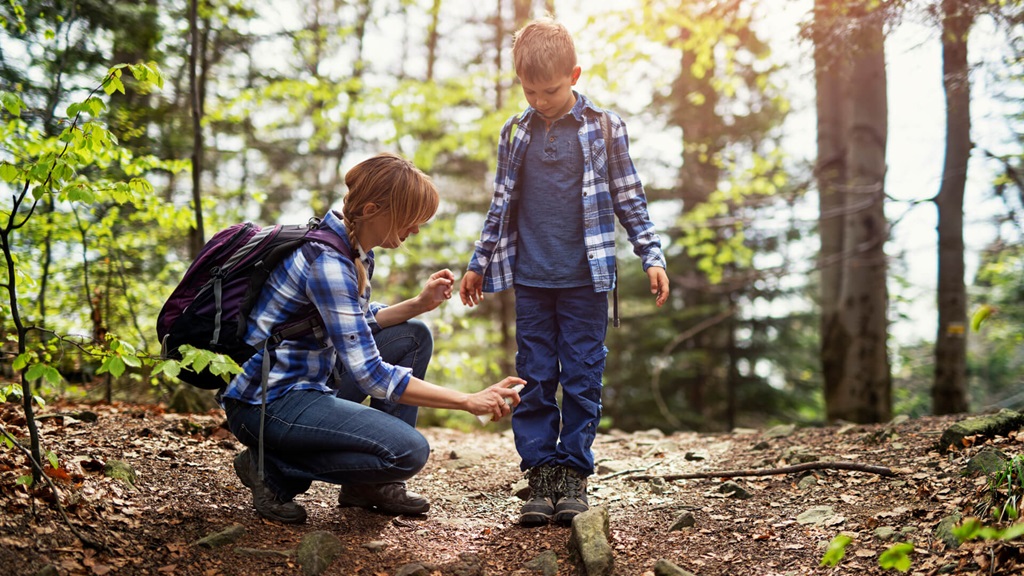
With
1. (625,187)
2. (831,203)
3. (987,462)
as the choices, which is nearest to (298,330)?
(625,187)

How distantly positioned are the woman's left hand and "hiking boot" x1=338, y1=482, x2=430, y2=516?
814mm

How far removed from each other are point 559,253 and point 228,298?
4.69ft

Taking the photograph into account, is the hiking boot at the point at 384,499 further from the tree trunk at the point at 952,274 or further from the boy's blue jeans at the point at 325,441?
the tree trunk at the point at 952,274

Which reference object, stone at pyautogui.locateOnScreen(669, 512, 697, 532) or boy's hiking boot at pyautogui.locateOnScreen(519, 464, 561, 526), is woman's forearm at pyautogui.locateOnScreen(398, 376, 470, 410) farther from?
stone at pyautogui.locateOnScreen(669, 512, 697, 532)

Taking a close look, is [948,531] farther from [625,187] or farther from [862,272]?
[862,272]

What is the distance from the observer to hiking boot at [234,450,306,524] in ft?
9.04

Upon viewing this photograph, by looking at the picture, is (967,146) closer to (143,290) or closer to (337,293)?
(337,293)

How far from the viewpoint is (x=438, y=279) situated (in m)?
2.99

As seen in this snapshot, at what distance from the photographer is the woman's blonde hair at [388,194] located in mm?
2672

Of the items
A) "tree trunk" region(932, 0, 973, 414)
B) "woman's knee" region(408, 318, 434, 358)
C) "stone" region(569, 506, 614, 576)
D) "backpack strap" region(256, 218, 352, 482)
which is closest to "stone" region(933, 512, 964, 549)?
"stone" region(569, 506, 614, 576)

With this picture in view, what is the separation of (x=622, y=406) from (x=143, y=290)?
320 inches

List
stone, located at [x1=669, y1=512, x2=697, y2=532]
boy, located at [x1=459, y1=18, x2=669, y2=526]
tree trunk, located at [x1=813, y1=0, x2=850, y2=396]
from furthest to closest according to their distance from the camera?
tree trunk, located at [x1=813, y1=0, x2=850, y2=396] → boy, located at [x1=459, y1=18, x2=669, y2=526] → stone, located at [x1=669, y1=512, x2=697, y2=532]

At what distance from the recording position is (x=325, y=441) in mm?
2627

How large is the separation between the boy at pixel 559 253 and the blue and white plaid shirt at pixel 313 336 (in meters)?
0.79
